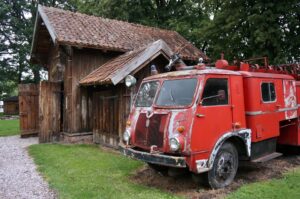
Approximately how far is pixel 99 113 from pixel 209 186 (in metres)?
7.06

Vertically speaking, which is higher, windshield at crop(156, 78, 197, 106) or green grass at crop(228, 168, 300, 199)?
windshield at crop(156, 78, 197, 106)

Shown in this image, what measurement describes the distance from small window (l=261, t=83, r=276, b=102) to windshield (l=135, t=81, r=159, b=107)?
8.77 ft

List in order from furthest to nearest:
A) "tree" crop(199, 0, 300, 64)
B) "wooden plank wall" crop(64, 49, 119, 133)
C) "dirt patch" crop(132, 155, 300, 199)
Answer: "tree" crop(199, 0, 300, 64)
"wooden plank wall" crop(64, 49, 119, 133)
"dirt patch" crop(132, 155, 300, 199)

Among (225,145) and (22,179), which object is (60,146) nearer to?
(22,179)

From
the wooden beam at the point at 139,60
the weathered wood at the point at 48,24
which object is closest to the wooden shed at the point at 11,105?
the weathered wood at the point at 48,24

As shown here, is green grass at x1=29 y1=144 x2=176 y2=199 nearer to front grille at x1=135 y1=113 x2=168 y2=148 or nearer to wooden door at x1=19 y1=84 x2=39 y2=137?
front grille at x1=135 y1=113 x2=168 y2=148

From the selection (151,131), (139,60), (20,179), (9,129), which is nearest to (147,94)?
(151,131)

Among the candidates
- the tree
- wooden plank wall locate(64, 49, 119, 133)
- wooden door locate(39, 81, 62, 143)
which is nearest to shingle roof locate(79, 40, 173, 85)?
wooden plank wall locate(64, 49, 119, 133)

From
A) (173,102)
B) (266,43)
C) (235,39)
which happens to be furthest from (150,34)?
(173,102)

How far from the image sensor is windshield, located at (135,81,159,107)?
7392 millimetres

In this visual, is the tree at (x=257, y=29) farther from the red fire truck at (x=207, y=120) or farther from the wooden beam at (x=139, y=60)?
the red fire truck at (x=207, y=120)

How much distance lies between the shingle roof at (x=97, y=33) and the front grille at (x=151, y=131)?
6594 millimetres

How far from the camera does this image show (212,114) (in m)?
6.50

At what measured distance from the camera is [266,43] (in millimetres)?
13953
